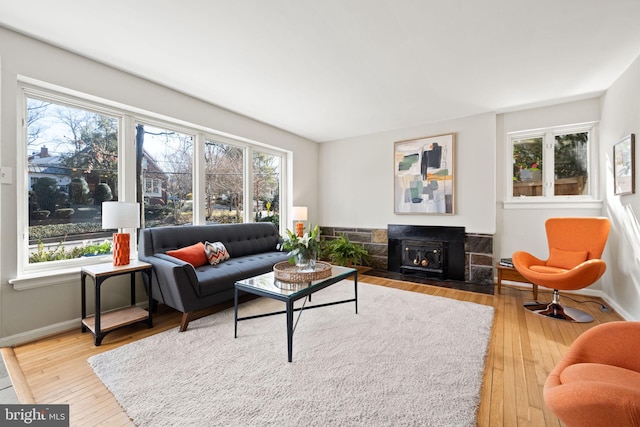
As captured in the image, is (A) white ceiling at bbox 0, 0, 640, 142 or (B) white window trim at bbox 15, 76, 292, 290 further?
(B) white window trim at bbox 15, 76, 292, 290

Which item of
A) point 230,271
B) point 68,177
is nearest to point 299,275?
point 230,271

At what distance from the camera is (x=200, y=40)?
2.35m

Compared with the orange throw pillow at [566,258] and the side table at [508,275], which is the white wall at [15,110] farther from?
the orange throw pillow at [566,258]

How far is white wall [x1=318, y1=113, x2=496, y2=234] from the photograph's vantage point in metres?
4.13

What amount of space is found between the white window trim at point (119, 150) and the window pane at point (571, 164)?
15.4 ft

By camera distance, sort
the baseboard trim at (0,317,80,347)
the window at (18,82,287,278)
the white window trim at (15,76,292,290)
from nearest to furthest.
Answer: the baseboard trim at (0,317,80,347) → the white window trim at (15,76,292,290) → the window at (18,82,287,278)

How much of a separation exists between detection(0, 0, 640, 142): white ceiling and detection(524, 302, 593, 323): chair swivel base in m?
2.51

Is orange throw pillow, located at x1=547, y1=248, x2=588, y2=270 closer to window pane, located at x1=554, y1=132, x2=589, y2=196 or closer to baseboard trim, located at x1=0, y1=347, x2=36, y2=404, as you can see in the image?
window pane, located at x1=554, y1=132, x2=589, y2=196

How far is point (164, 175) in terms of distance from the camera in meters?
3.46

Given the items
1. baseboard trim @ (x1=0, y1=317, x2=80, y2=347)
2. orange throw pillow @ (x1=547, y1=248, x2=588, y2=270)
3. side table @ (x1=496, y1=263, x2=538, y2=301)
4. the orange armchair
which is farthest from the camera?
side table @ (x1=496, y1=263, x2=538, y2=301)

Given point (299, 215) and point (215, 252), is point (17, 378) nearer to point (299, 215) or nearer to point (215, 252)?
point (215, 252)

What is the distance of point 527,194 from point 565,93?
53.7 inches

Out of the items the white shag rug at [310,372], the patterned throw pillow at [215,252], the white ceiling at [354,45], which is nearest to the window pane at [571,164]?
the white ceiling at [354,45]

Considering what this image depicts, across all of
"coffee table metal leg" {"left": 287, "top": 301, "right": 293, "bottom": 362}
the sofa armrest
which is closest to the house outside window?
the sofa armrest
